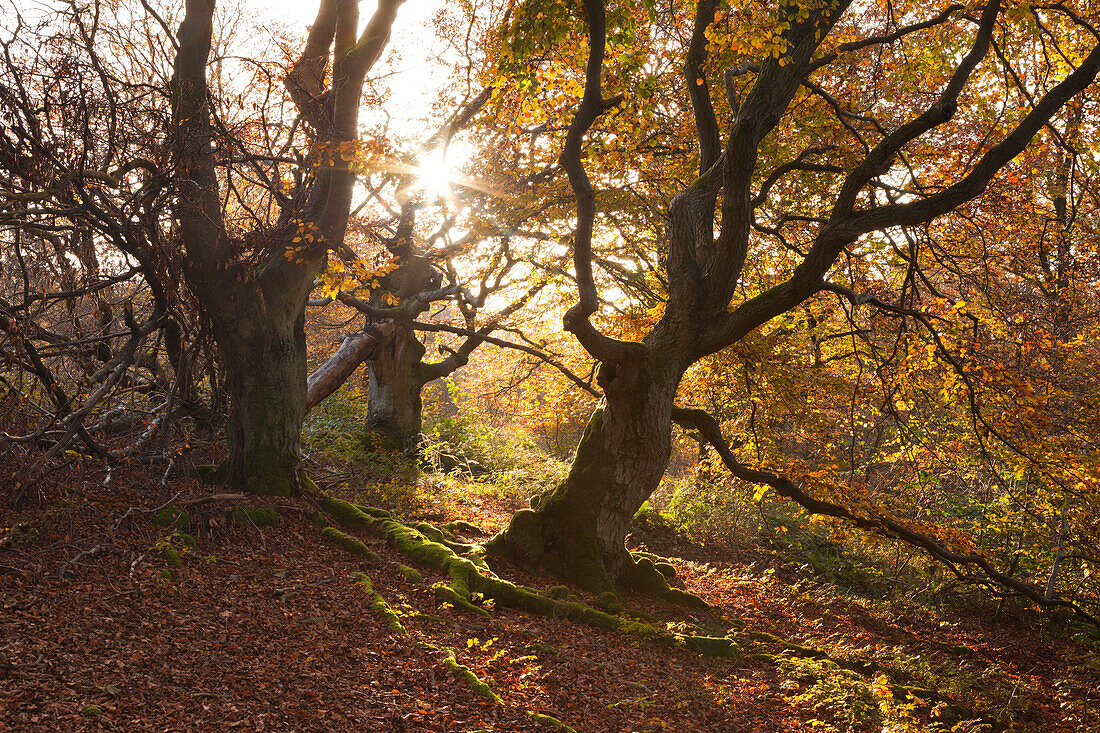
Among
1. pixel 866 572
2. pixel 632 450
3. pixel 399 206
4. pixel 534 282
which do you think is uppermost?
pixel 399 206

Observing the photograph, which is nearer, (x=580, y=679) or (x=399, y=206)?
(x=580, y=679)

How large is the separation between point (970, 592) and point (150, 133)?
13.9 meters

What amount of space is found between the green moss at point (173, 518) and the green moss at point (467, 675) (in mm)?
2951

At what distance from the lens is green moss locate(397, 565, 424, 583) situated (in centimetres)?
681

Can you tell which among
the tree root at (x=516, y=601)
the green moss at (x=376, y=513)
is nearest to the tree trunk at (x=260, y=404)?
the green moss at (x=376, y=513)

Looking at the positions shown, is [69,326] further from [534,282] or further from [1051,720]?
[1051,720]

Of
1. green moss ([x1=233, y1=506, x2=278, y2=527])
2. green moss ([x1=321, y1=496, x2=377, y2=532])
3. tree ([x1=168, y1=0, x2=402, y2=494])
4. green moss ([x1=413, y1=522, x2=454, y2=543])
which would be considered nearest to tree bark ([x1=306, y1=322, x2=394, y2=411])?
green moss ([x1=321, y1=496, x2=377, y2=532])

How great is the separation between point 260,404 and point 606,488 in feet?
14.4

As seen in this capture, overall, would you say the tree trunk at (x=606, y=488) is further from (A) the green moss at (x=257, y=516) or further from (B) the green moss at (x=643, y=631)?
(A) the green moss at (x=257, y=516)

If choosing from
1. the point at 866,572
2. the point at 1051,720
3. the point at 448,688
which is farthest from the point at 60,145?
the point at 866,572

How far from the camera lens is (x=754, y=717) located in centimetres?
555

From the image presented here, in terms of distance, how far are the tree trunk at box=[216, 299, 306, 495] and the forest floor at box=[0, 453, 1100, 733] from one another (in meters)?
0.45

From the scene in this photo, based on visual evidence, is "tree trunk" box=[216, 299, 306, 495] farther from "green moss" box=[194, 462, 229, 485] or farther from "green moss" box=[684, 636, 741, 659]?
"green moss" box=[684, 636, 741, 659]

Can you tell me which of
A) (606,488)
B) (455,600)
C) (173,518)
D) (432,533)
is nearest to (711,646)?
(606,488)
